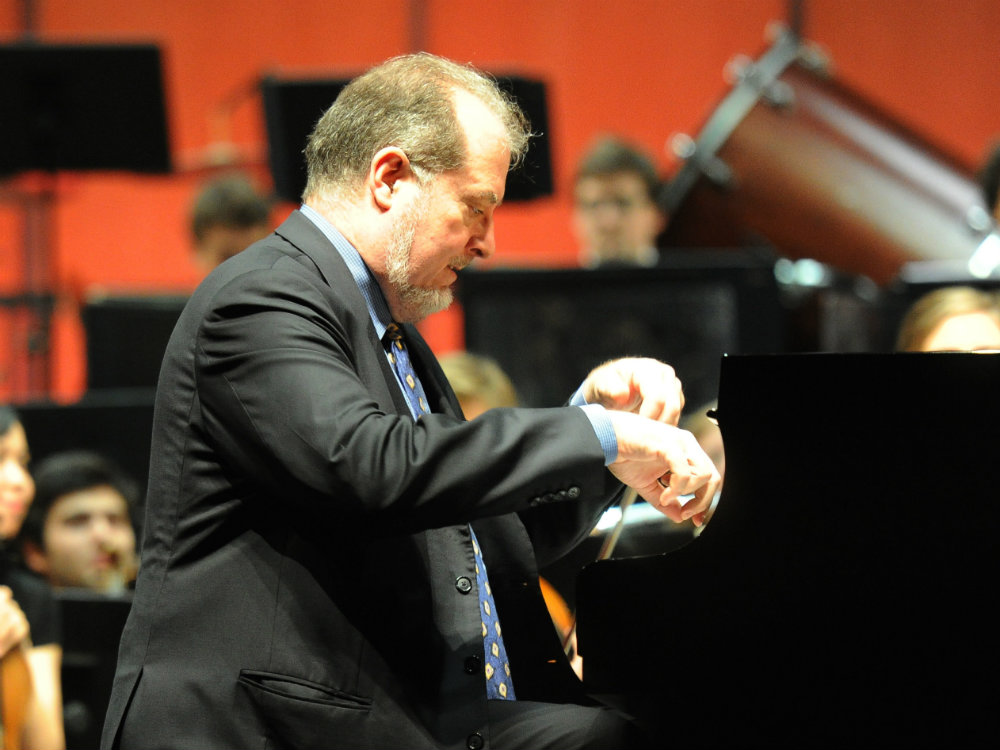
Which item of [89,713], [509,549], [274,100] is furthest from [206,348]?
[274,100]

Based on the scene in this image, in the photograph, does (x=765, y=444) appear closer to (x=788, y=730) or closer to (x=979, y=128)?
(x=788, y=730)

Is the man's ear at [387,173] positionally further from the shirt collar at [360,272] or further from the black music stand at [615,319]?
the black music stand at [615,319]

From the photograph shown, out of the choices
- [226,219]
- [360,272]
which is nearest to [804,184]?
[226,219]

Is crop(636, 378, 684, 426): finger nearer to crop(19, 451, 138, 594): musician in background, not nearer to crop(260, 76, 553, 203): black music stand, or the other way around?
crop(19, 451, 138, 594): musician in background

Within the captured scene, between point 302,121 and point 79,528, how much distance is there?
1757 millimetres

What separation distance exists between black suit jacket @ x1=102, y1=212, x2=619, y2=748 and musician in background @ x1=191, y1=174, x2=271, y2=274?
253cm

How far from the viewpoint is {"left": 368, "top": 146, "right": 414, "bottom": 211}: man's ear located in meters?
1.78

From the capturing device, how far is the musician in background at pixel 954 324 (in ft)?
8.55

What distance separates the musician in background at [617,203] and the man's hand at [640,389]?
2932 mm

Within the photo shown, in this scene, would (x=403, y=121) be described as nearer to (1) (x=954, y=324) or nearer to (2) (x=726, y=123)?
(1) (x=954, y=324)

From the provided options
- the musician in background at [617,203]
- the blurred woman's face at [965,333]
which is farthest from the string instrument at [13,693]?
the musician in background at [617,203]

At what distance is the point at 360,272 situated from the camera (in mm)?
1826

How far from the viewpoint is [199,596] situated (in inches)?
65.4

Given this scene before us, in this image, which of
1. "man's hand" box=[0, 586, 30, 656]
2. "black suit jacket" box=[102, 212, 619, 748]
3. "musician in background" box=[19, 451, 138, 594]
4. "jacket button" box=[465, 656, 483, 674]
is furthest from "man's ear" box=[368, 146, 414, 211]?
"musician in background" box=[19, 451, 138, 594]
